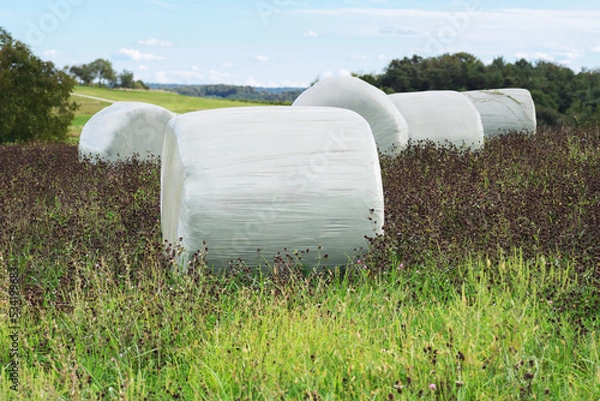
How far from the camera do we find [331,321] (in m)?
3.80

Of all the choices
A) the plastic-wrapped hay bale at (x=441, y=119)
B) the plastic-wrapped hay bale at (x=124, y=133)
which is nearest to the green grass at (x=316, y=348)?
the plastic-wrapped hay bale at (x=124, y=133)

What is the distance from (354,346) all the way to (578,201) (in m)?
3.83

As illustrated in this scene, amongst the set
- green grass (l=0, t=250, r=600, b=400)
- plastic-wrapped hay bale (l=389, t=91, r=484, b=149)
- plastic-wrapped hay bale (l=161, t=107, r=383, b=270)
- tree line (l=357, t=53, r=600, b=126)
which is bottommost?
green grass (l=0, t=250, r=600, b=400)

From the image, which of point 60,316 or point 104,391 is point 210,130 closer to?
point 60,316

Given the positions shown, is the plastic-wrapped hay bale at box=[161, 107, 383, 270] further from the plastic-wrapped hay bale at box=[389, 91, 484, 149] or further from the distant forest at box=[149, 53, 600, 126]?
the distant forest at box=[149, 53, 600, 126]

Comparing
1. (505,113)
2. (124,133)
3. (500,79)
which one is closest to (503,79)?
(500,79)

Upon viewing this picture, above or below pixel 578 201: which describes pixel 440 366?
below

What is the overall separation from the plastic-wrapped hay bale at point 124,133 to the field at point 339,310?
410 cm

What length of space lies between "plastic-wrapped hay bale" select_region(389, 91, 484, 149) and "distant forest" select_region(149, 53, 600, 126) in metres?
10.1

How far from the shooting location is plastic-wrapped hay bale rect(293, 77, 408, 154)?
10.4m

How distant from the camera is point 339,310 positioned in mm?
3658

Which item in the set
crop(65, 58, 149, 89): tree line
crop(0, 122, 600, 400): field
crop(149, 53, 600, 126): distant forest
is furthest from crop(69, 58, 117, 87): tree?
crop(0, 122, 600, 400): field

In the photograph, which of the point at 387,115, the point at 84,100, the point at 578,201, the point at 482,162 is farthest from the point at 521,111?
the point at 84,100

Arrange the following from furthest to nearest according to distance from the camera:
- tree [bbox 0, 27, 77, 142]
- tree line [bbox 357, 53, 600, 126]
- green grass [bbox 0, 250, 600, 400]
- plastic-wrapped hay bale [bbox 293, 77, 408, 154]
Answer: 1. tree line [bbox 357, 53, 600, 126]
2. tree [bbox 0, 27, 77, 142]
3. plastic-wrapped hay bale [bbox 293, 77, 408, 154]
4. green grass [bbox 0, 250, 600, 400]
